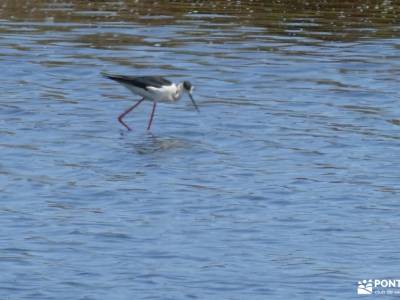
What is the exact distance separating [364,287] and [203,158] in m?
5.45

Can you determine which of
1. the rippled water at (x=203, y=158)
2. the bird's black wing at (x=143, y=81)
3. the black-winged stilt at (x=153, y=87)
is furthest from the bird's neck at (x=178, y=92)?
the rippled water at (x=203, y=158)

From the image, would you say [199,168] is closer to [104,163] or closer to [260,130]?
[104,163]

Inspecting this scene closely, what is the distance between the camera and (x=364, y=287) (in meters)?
10.6

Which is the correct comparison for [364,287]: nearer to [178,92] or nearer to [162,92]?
[162,92]

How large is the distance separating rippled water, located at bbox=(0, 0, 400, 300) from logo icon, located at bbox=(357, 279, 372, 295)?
98 millimetres

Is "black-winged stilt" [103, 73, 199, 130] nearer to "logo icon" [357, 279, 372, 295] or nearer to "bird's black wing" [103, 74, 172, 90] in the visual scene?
"bird's black wing" [103, 74, 172, 90]

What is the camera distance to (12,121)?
1788 cm

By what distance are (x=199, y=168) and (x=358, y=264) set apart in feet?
14.2

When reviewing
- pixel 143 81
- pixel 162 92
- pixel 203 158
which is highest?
pixel 143 81

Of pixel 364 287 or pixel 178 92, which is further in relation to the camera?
pixel 178 92

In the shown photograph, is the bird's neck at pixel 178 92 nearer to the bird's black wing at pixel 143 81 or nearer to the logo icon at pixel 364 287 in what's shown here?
the bird's black wing at pixel 143 81

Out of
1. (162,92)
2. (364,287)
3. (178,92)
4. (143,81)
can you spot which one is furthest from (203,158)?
(364,287)

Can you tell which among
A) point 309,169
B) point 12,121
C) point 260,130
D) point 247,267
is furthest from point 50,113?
point 247,267

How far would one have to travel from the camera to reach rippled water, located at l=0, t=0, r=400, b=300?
36.3 ft
